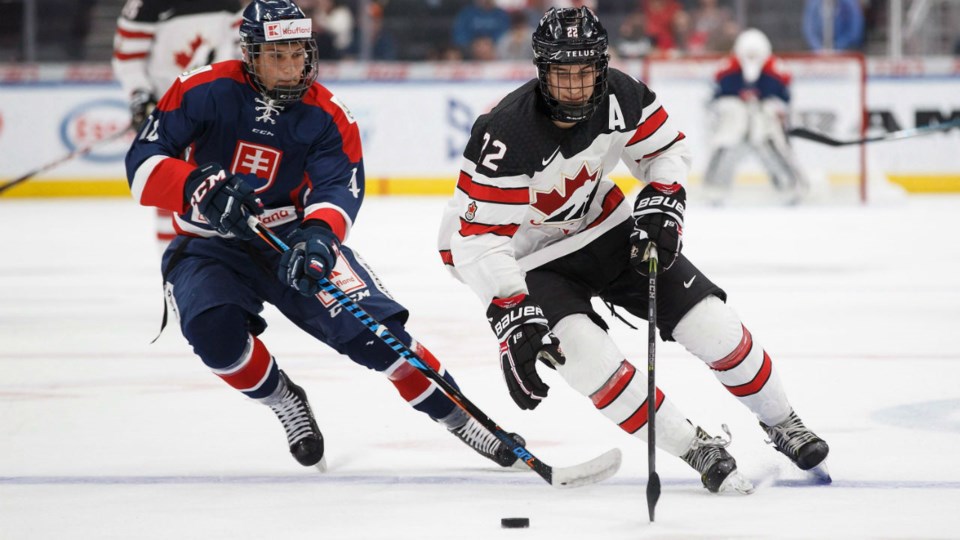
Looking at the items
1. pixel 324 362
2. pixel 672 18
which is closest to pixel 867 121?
pixel 672 18

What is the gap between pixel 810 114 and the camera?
34.0ft

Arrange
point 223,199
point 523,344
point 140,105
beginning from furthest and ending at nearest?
point 140,105
point 223,199
point 523,344

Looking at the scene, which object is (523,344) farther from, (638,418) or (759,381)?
(759,381)

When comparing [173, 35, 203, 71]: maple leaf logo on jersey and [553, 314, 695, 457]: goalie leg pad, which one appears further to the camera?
[173, 35, 203, 71]: maple leaf logo on jersey

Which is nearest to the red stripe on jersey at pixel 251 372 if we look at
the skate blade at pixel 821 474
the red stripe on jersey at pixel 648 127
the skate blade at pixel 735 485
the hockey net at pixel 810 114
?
the red stripe on jersey at pixel 648 127

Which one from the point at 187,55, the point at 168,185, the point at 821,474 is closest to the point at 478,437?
the point at 821,474

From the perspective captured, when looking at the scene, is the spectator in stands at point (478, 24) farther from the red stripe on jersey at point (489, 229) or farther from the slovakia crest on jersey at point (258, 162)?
the red stripe on jersey at point (489, 229)

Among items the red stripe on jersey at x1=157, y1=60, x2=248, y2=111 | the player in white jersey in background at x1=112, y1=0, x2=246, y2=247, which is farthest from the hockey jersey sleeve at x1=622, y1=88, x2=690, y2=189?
the player in white jersey in background at x1=112, y1=0, x2=246, y2=247

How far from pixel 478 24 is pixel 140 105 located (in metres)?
5.63

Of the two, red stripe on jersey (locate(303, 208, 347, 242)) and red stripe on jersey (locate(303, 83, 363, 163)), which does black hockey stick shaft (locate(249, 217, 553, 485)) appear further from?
red stripe on jersey (locate(303, 83, 363, 163))

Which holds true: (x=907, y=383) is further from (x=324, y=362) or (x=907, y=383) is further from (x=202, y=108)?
(x=202, y=108)

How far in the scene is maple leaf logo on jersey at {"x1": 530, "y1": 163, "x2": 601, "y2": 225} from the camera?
2859 millimetres

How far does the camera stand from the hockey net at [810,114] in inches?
403

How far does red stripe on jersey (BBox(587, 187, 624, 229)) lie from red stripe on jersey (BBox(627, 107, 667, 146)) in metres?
0.15
